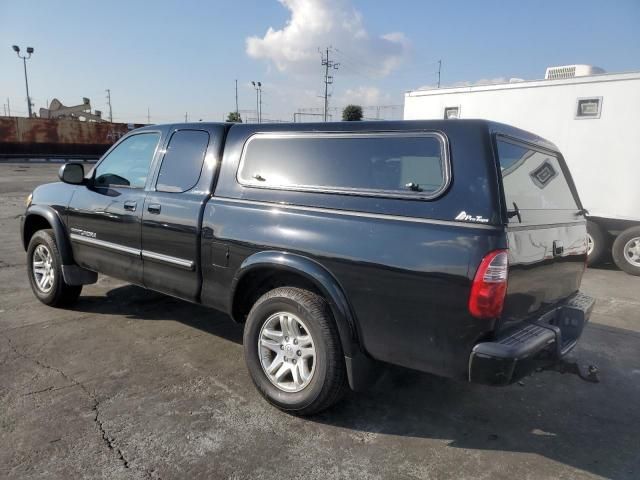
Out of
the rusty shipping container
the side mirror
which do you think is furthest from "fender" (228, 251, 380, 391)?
the rusty shipping container

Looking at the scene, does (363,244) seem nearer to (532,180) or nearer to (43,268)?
(532,180)

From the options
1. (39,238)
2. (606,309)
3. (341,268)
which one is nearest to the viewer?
(341,268)

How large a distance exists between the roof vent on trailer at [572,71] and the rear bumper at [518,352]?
20.9 feet

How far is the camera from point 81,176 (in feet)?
15.1

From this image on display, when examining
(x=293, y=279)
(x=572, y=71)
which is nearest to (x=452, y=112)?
(x=572, y=71)

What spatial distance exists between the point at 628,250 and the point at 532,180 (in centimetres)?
554

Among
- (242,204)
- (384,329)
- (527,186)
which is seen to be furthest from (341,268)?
(527,186)

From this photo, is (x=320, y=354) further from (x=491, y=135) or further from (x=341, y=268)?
(x=491, y=135)

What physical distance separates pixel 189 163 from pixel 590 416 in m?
3.42

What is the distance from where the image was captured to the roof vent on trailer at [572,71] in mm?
7898

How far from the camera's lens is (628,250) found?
24.7ft

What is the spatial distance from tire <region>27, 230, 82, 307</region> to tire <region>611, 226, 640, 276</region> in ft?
24.8

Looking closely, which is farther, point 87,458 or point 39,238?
point 39,238

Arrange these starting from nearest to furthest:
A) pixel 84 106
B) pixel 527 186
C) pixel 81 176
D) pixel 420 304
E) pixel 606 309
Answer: pixel 420 304 → pixel 527 186 → pixel 81 176 → pixel 606 309 → pixel 84 106
